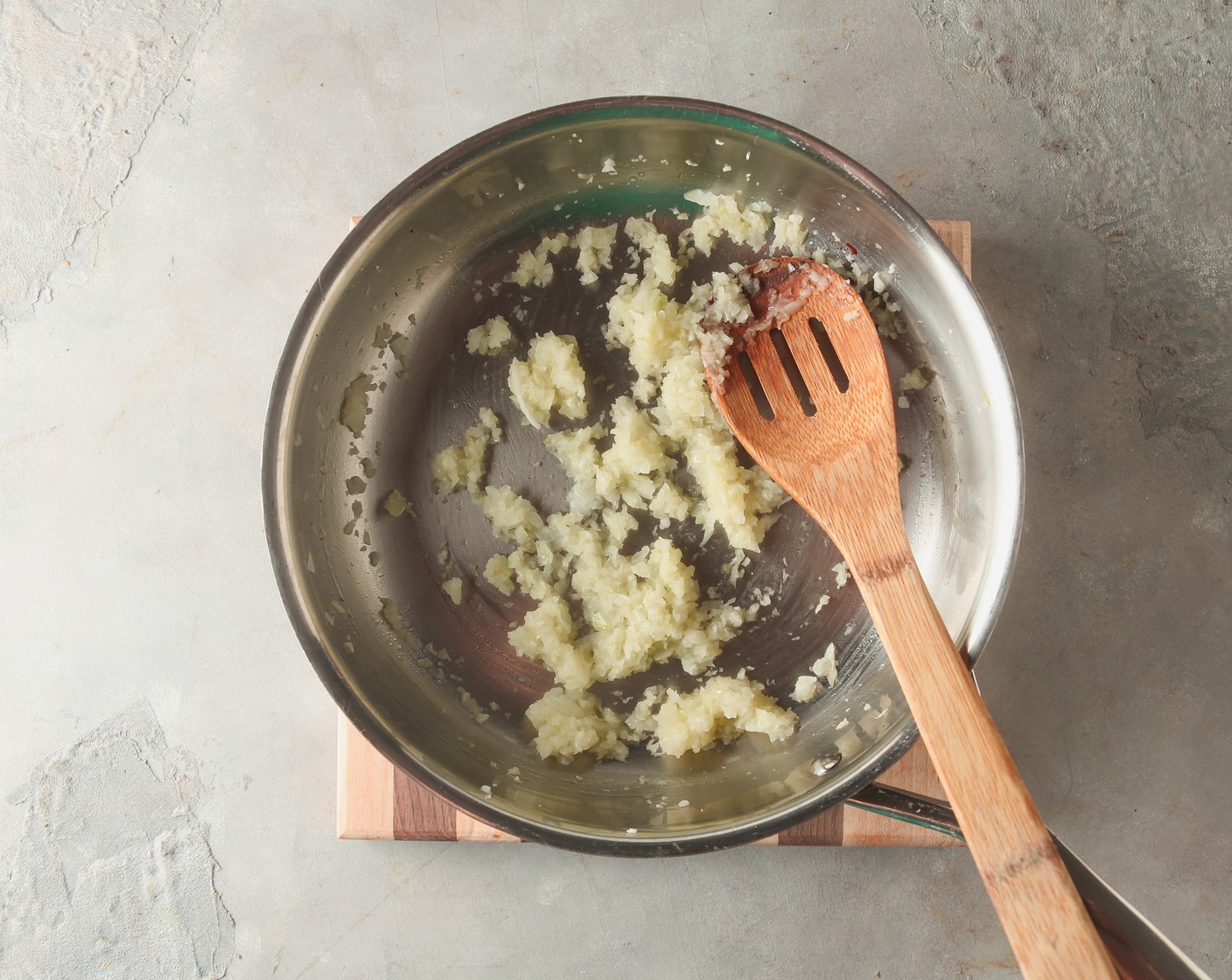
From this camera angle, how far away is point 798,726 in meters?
1.56

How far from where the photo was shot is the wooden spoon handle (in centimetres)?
101

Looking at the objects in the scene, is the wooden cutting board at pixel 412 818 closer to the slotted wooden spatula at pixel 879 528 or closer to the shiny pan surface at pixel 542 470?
the shiny pan surface at pixel 542 470

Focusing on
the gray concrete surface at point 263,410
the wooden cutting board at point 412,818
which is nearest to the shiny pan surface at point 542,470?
the wooden cutting board at point 412,818

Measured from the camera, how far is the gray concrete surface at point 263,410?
1.63 meters

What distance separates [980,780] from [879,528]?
40cm

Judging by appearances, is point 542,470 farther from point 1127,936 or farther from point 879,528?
point 1127,936

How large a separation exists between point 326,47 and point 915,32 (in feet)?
3.87

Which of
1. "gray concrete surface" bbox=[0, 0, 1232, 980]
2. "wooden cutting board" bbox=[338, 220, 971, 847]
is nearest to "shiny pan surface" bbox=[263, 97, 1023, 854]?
"wooden cutting board" bbox=[338, 220, 971, 847]

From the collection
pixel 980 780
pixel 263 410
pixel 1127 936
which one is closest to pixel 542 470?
pixel 263 410

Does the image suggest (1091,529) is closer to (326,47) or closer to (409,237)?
(409,237)

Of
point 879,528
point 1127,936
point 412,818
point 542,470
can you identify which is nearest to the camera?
point 1127,936

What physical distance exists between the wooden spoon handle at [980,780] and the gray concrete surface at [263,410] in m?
0.50

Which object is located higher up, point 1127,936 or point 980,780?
point 980,780

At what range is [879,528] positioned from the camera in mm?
1349
